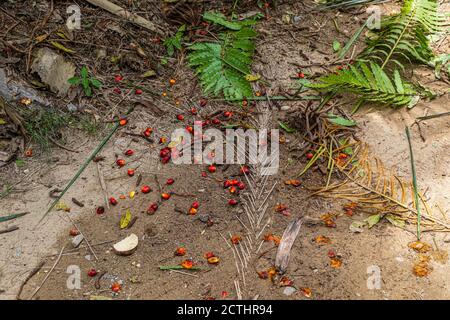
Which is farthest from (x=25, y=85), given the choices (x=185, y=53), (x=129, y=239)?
(x=129, y=239)

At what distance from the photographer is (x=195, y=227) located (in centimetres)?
303

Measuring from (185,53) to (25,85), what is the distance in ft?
4.35

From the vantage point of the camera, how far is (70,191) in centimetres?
323

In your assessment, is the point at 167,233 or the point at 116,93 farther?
the point at 116,93

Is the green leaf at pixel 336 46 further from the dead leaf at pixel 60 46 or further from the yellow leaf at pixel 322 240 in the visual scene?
the dead leaf at pixel 60 46

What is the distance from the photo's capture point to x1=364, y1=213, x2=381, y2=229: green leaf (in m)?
2.98

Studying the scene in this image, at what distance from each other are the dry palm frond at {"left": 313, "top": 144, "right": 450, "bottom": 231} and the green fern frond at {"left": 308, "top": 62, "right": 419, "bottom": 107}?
497mm

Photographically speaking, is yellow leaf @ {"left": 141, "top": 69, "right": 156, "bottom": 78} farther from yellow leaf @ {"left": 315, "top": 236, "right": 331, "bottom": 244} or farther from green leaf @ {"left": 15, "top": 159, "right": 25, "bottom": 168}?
yellow leaf @ {"left": 315, "top": 236, "right": 331, "bottom": 244}

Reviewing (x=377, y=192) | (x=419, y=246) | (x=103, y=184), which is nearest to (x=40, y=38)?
(x=103, y=184)

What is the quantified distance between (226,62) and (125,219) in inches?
63.9

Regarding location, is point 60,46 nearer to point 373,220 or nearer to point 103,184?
point 103,184

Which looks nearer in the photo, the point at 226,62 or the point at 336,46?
the point at 226,62

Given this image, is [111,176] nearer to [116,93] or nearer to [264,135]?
[116,93]

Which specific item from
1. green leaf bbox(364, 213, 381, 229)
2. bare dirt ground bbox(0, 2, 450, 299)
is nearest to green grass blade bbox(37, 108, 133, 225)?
bare dirt ground bbox(0, 2, 450, 299)
